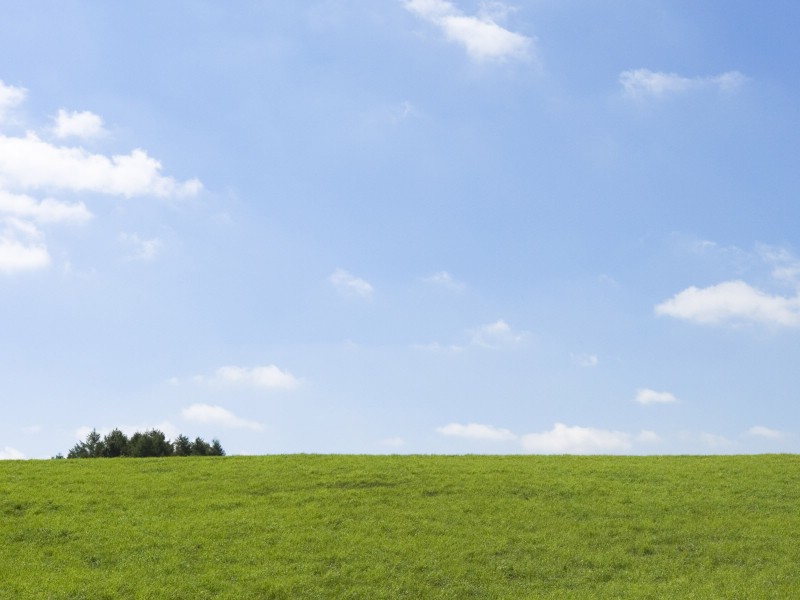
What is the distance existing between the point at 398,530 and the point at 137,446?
94.7ft

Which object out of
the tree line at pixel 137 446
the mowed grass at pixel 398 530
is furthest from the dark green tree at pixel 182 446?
the mowed grass at pixel 398 530

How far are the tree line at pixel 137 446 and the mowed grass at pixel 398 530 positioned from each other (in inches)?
528

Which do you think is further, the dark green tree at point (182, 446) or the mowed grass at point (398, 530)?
the dark green tree at point (182, 446)

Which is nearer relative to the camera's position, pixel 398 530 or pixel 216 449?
pixel 398 530

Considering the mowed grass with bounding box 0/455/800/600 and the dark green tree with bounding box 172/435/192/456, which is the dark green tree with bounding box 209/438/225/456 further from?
the mowed grass with bounding box 0/455/800/600

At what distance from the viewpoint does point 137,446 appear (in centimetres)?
5038

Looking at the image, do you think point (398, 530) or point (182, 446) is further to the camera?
point (182, 446)

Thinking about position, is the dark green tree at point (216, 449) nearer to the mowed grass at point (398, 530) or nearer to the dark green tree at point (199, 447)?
the dark green tree at point (199, 447)

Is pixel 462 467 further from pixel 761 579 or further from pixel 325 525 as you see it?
pixel 761 579

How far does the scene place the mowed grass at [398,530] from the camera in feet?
75.4

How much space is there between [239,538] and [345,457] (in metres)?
12.3

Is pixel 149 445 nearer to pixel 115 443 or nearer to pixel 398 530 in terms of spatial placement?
pixel 115 443

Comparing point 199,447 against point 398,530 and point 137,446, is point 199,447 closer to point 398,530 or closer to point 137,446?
point 137,446

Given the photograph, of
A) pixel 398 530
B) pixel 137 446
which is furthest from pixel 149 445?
pixel 398 530
